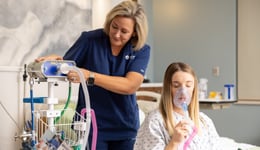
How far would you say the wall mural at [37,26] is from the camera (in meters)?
2.23

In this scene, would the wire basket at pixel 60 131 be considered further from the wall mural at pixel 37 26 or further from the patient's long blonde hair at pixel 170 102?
the wall mural at pixel 37 26

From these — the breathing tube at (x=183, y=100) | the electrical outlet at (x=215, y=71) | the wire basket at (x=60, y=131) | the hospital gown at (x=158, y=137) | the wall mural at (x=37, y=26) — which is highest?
the wall mural at (x=37, y=26)

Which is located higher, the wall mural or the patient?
the wall mural

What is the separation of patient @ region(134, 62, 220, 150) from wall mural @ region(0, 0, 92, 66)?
1.12m

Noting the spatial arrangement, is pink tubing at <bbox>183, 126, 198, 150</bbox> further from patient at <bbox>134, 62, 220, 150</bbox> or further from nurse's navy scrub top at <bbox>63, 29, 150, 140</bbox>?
nurse's navy scrub top at <bbox>63, 29, 150, 140</bbox>

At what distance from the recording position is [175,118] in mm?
1535

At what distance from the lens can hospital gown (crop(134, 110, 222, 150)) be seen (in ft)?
4.77

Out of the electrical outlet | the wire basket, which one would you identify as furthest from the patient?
the electrical outlet

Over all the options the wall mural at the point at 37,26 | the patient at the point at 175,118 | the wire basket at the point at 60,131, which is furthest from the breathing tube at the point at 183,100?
the wall mural at the point at 37,26

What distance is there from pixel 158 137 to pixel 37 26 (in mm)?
1311

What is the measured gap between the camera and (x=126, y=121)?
1558 mm

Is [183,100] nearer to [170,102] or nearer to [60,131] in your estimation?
[170,102]

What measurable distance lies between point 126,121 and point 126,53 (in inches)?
11.3

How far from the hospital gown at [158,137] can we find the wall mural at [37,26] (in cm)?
111
